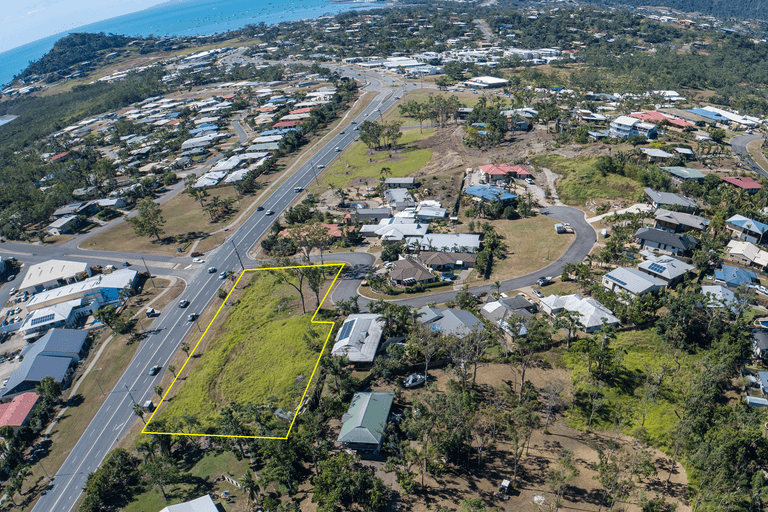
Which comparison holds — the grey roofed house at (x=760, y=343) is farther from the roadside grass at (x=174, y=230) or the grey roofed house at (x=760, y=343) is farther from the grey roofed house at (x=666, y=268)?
the roadside grass at (x=174, y=230)

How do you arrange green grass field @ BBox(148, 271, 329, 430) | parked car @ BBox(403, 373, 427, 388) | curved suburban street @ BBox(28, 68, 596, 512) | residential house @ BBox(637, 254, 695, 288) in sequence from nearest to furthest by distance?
parked car @ BBox(403, 373, 427, 388) → curved suburban street @ BBox(28, 68, 596, 512) → green grass field @ BBox(148, 271, 329, 430) → residential house @ BBox(637, 254, 695, 288)

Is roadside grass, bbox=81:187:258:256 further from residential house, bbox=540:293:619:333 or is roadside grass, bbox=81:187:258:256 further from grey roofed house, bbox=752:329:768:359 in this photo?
grey roofed house, bbox=752:329:768:359

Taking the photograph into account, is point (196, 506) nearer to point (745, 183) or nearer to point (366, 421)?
point (366, 421)

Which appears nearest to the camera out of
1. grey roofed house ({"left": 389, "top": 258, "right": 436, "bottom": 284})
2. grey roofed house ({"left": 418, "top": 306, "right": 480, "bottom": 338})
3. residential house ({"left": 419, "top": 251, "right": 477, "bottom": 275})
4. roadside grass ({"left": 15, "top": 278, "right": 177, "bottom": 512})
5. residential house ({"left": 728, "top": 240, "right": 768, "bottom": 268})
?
roadside grass ({"left": 15, "top": 278, "right": 177, "bottom": 512})

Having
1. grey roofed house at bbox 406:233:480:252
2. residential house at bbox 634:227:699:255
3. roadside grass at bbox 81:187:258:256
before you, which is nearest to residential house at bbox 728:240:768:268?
residential house at bbox 634:227:699:255

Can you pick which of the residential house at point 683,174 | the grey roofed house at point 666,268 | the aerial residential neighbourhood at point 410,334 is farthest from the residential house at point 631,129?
the grey roofed house at point 666,268

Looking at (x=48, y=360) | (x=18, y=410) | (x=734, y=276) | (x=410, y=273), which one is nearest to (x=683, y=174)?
(x=734, y=276)
